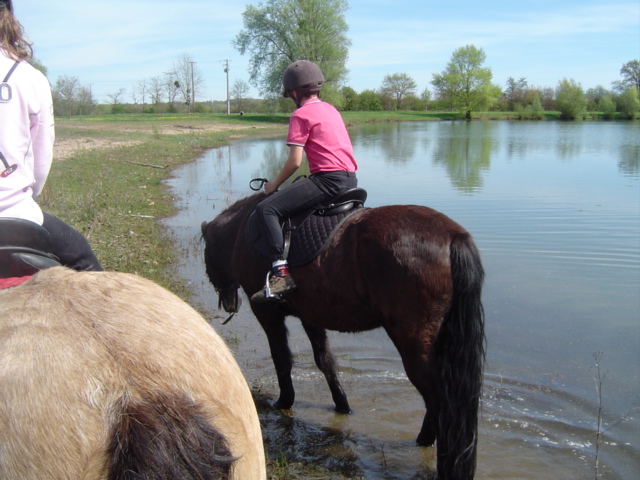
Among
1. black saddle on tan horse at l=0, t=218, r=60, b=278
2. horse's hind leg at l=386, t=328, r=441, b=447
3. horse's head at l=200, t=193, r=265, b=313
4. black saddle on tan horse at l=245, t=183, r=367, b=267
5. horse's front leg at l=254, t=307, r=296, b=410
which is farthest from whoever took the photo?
horse's head at l=200, t=193, r=265, b=313

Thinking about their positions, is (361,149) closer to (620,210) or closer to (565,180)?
(565,180)

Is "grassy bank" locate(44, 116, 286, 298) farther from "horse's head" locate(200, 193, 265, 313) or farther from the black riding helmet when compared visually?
the black riding helmet

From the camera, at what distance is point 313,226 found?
432 centimetres

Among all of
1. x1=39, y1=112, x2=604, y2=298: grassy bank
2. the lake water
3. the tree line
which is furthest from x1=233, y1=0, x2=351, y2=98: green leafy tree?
the lake water

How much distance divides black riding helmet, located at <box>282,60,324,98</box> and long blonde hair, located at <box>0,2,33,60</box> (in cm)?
239

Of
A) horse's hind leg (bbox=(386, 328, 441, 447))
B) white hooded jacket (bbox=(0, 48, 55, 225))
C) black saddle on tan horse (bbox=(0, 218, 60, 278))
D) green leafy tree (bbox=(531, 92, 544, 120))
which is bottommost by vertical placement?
horse's hind leg (bbox=(386, 328, 441, 447))

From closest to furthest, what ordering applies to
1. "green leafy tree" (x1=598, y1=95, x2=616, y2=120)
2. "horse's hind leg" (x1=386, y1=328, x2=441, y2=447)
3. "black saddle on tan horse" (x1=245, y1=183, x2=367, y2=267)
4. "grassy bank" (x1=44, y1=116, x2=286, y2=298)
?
"horse's hind leg" (x1=386, y1=328, x2=441, y2=447) < "black saddle on tan horse" (x1=245, y1=183, x2=367, y2=267) < "grassy bank" (x1=44, y1=116, x2=286, y2=298) < "green leafy tree" (x1=598, y1=95, x2=616, y2=120)

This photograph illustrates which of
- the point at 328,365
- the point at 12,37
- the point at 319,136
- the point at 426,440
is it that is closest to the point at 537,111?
the point at 328,365

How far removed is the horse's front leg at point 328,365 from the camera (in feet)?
16.5

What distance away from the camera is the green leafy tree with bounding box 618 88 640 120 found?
248ft

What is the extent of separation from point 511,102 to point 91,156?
303 feet

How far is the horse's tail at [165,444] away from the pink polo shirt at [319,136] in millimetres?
3229

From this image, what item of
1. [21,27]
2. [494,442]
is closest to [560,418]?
[494,442]

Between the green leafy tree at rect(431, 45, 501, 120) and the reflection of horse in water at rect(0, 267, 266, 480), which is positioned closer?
the reflection of horse in water at rect(0, 267, 266, 480)
